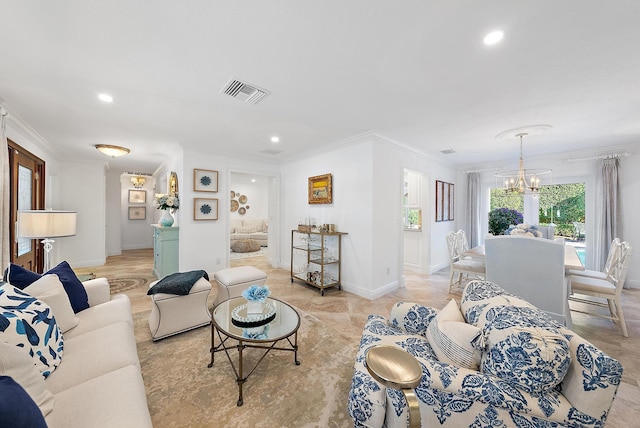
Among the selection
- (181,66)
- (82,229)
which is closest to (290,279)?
(181,66)

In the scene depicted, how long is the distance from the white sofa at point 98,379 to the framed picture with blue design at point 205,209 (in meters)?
2.51

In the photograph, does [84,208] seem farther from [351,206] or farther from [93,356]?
[351,206]

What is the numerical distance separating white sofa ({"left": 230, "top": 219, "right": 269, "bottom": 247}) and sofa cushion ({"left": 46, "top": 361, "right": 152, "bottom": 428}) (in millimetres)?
6654

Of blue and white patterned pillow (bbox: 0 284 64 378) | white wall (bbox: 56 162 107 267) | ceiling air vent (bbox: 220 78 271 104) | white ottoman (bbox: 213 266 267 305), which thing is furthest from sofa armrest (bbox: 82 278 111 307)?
white wall (bbox: 56 162 107 267)

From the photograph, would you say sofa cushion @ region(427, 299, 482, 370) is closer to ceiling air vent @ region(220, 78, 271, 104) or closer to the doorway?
ceiling air vent @ region(220, 78, 271, 104)

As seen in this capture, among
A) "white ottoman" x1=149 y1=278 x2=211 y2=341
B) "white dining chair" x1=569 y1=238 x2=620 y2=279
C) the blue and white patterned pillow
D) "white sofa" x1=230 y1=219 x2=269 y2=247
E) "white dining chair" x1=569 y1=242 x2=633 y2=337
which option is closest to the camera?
the blue and white patterned pillow

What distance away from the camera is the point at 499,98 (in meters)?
2.43

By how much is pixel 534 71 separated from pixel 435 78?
2.46ft

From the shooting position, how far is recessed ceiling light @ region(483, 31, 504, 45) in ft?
5.08

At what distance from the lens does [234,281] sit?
9.09 ft

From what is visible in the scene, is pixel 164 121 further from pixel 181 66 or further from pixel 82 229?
pixel 82 229

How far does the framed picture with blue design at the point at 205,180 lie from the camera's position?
427 centimetres

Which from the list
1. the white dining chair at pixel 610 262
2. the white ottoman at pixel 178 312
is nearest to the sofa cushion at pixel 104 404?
the white ottoman at pixel 178 312

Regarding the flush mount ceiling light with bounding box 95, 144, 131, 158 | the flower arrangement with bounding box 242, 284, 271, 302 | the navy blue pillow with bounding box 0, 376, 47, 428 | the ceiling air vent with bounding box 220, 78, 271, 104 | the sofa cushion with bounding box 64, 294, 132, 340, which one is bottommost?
the sofa cushion with bounding box 64, 294, 132, 340
